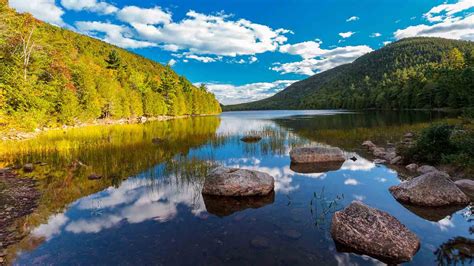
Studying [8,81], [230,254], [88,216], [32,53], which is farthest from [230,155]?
[32,53]

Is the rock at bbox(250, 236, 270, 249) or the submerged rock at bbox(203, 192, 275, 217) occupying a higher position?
the submerged rock at bbox(203, 192, 275, 217)

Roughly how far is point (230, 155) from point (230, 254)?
14.1 meters

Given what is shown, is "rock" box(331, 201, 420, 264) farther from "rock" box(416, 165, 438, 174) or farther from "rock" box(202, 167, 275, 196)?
"rock" box(416, 165, 438, 174)

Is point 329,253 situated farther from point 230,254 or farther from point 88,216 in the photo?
point 88,216

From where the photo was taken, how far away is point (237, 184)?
11016mm

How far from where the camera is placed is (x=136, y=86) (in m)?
84.0

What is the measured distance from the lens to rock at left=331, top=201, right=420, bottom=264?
6.43 meters

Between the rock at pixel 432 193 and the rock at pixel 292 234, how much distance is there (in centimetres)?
537

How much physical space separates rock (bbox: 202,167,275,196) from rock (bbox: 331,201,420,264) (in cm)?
420

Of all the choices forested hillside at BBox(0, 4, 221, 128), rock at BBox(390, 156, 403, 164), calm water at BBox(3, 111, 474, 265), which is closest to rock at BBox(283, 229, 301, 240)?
calm water at BBox(3, 111, 474, 265)

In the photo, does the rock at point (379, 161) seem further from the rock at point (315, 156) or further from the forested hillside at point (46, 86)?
the forested hillside at point (46, 86)

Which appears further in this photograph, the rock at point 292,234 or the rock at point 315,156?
the rock at point 315,156

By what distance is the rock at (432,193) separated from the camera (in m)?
9.59

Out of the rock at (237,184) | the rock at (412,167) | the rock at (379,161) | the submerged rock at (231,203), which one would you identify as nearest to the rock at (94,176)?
the rock at (237,184)
